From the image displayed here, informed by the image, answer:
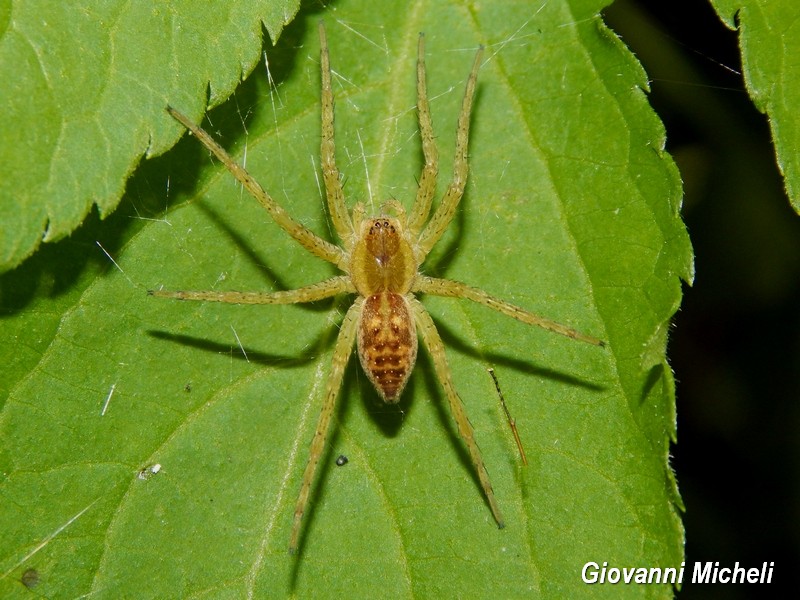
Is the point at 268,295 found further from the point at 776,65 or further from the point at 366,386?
the point at 776,65

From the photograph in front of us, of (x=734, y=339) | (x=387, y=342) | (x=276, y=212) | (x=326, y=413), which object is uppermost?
(x=276, y=212)

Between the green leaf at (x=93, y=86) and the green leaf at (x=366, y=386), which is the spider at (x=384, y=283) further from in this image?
the green leaf at (x=93, y=86)

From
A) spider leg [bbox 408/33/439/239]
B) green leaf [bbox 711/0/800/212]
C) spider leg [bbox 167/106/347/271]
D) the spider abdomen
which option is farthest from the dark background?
spider leg [bbox 167/106/347/271]

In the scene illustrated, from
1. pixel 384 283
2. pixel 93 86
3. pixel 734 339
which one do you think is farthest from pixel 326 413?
pixel 734 339

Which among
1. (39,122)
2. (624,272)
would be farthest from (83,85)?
(624,272)

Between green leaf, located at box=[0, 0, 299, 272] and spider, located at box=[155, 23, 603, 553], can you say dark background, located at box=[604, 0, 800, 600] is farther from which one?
green leaf, located at box=[0, 0, 299, 272]

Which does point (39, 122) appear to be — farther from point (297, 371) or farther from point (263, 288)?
point (297, 371)
